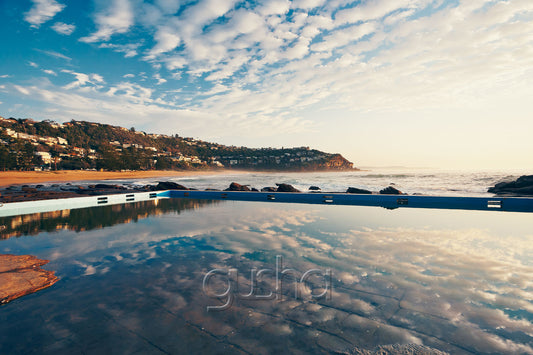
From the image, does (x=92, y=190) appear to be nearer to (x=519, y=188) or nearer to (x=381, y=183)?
(x=519, y=188)

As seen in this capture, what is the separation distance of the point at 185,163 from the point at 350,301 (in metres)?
97.3

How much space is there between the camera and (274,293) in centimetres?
370

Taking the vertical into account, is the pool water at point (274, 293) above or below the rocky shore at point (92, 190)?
below

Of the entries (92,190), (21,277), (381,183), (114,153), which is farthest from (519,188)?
(114,153)

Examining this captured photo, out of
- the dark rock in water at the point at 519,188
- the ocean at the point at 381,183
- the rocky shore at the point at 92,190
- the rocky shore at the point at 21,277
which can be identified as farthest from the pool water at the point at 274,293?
the ocean at the point at 381,183

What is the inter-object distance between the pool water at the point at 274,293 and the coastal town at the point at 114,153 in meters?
53.7

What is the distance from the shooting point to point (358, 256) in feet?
17.3

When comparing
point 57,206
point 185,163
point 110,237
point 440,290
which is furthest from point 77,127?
point 440,290

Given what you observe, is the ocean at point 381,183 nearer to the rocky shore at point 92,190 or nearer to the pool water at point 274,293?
the rocky shore at point 92,190

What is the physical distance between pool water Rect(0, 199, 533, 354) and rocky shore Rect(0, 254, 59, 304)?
211 millimetres

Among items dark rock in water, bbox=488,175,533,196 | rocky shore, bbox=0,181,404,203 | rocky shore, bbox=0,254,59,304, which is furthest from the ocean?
rocky shore, bbox=0,254,59,304

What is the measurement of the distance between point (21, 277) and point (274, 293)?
430 cm

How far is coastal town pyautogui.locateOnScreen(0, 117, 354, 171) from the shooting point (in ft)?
178

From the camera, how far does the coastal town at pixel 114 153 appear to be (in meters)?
54.2
